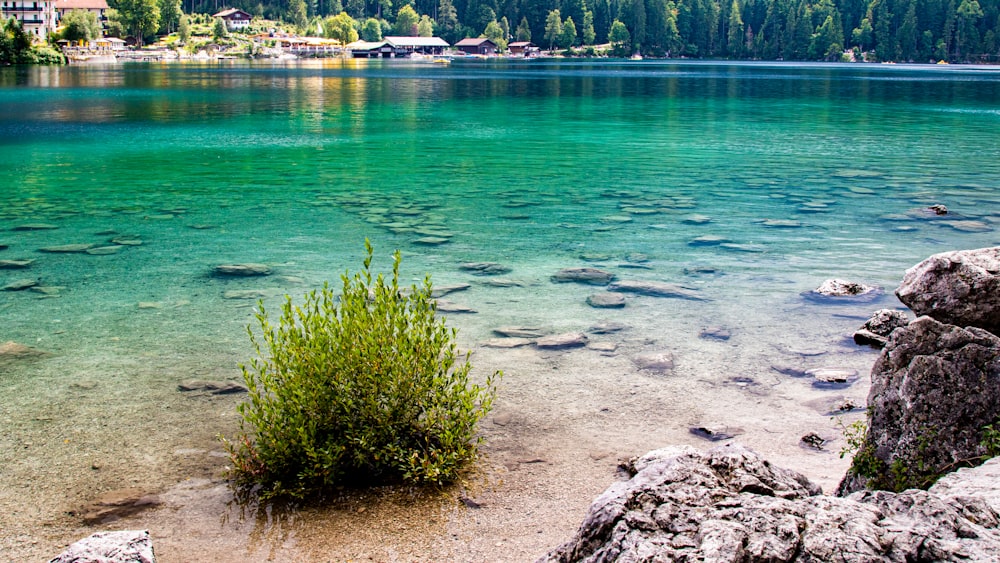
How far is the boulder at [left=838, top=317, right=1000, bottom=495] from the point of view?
5.16 meters

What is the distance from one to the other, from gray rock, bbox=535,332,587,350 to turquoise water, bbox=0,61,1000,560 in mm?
377

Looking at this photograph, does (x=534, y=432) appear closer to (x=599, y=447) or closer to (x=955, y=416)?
(x=599, y=447)

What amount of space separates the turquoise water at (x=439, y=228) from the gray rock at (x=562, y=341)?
0.38 m

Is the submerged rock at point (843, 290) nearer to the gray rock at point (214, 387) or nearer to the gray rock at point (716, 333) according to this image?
the gray rock at point (716, 333)

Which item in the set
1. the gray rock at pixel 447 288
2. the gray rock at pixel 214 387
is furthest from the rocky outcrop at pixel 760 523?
the gray rock at pixel 447 288

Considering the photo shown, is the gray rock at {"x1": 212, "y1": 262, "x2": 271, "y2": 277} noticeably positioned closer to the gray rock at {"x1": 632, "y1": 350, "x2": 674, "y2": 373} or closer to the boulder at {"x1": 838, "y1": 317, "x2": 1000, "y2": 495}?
the gray rock at {"x1": 632, "y1": 350, "x2": 674, "y2": 373}

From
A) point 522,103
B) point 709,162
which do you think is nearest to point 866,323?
point 709,162

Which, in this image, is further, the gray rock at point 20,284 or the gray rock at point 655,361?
the gray rock at point 20,284

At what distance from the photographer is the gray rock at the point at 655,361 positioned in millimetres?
10438

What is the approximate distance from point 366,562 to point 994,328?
16.1 feet

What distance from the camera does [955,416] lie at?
5.20 m

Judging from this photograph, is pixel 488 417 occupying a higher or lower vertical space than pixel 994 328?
lower

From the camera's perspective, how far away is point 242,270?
15.5 metres

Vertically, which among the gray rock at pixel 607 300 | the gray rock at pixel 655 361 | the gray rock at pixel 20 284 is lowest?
the gray rock at pixel 655 361
